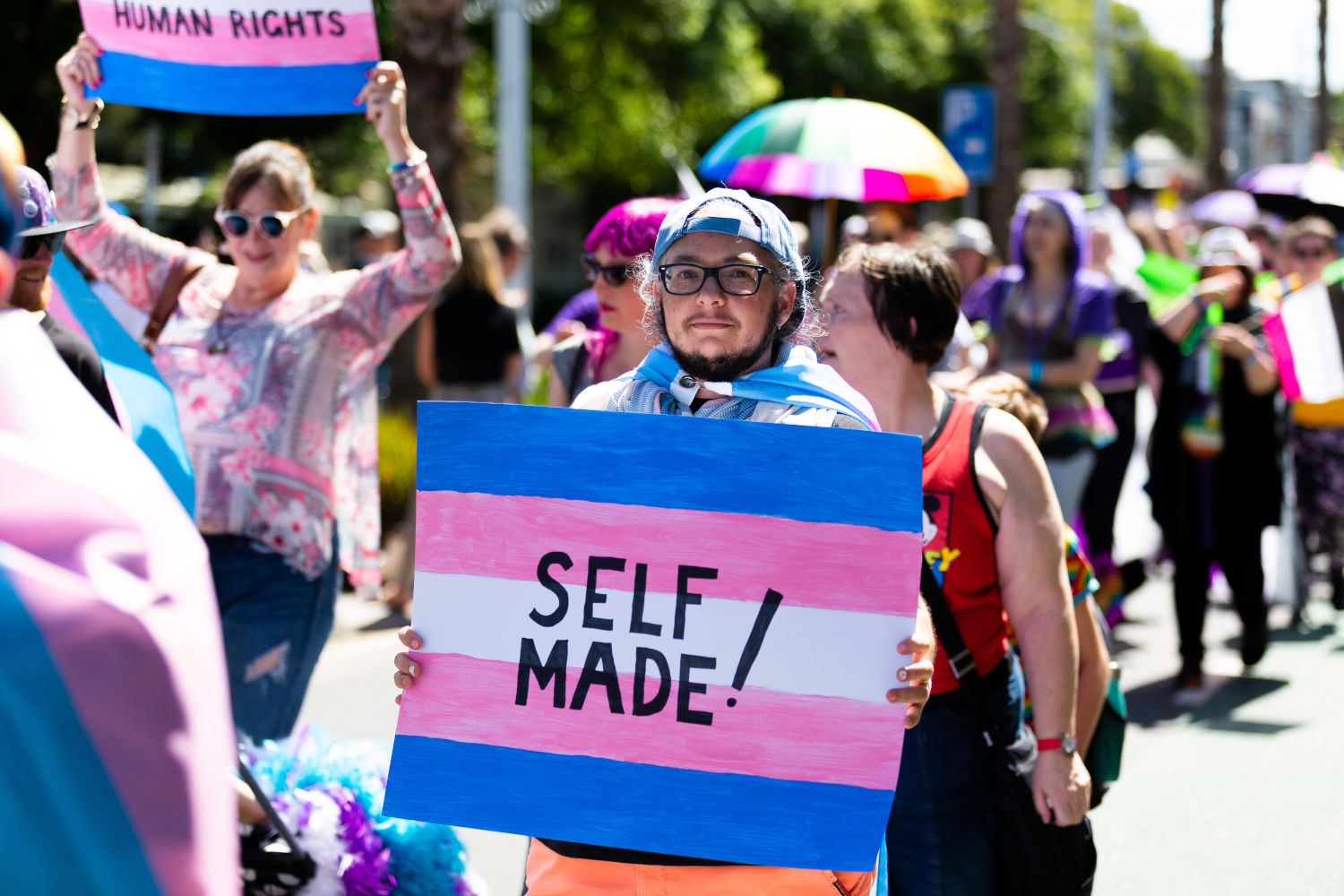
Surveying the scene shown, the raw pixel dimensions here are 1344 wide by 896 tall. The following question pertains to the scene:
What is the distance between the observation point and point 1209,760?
5.66 meters

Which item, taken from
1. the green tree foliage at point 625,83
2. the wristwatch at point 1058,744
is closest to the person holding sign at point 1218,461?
the wristwatch at point 1058,744

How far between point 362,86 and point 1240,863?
11.9 ft

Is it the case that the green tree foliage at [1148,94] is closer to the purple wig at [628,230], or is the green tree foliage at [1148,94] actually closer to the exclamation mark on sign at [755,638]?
the purple wig at [628,230]

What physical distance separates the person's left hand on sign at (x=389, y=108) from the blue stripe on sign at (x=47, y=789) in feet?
8.61

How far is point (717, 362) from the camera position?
233cm

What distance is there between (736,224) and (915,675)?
0.78 metres

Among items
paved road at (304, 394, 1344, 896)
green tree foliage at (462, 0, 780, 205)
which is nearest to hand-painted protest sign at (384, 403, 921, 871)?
paved road at (304, 394, 1344, 896)

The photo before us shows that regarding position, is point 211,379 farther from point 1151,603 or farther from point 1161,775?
point 1151,603

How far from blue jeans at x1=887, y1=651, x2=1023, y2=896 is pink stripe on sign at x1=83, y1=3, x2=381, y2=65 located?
89.0 inches

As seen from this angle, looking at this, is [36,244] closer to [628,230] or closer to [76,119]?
[76,119]

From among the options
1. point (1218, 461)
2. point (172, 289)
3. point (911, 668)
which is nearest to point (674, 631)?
point (911, 668)

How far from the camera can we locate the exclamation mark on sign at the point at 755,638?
7.13 ft

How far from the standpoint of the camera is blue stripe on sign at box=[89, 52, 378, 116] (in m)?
3.75

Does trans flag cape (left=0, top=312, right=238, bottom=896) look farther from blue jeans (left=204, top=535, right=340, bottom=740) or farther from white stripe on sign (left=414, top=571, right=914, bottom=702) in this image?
blue jeans (left=204, top=535, right=340, bottom=740)
